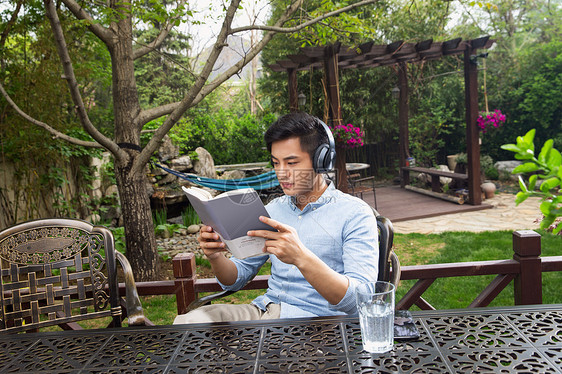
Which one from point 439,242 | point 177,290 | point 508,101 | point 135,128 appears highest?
point 508,101

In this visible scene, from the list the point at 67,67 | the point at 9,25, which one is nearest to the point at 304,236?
the point at 67,67

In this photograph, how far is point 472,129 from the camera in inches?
228

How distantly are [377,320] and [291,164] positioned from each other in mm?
564

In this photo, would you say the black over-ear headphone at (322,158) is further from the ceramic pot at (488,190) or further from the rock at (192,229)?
the ceramic pot at (488,190)

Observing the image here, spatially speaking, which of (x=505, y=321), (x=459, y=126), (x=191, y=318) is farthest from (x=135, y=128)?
(x=459, y=126)

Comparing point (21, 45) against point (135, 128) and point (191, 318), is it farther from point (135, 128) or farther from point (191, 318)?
point (191, 318)

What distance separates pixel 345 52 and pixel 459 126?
14.1ft

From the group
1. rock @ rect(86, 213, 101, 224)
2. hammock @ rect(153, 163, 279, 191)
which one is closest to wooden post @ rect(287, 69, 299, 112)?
hammock @ rect(153, 163, 279, 191)

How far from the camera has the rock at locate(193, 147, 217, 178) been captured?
5.86 meters

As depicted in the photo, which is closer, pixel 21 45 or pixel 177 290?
pixel 177 290

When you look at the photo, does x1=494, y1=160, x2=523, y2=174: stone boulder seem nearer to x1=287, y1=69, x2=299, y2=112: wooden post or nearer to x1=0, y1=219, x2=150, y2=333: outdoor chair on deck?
x1=287, y1=69, x2=299, y2=112: wooden post

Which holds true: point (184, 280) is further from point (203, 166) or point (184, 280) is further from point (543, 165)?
point (203, 166)

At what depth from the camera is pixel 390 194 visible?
6.96m

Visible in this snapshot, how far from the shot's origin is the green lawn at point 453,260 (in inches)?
114
